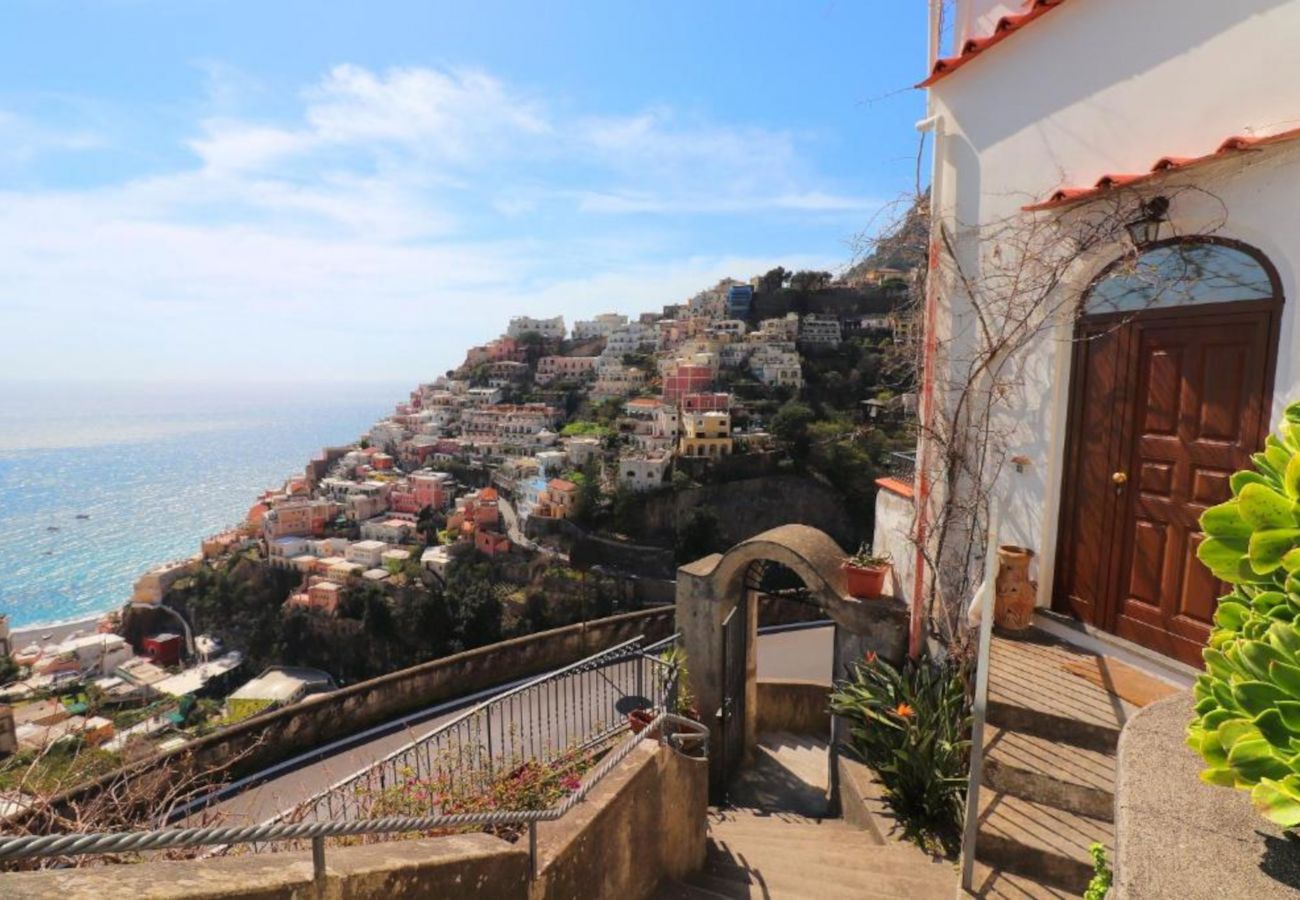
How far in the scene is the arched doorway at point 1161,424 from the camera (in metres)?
3.23

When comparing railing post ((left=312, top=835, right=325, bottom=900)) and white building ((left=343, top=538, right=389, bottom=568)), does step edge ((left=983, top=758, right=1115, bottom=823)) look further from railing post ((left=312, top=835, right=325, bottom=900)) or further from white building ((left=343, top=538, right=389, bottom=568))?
white building ((left=343, top=538, right=389, bottom=568))

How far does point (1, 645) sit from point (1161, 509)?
55.8 metres

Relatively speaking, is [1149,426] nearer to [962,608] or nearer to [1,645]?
[962,608]

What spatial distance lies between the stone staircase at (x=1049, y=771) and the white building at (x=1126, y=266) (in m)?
0.55

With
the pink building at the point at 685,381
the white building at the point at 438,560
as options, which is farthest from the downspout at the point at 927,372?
the pink building at the point at 685,381

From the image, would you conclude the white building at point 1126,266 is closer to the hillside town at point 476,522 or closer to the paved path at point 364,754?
the paved path at point 364,754

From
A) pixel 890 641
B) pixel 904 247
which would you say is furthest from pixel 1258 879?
pixel 904 247

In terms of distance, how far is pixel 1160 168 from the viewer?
129 inches

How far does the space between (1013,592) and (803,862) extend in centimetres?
213

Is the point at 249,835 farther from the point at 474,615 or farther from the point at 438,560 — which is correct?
the point at 438,560

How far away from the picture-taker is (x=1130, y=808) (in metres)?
1.62

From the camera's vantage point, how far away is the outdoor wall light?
135 inches

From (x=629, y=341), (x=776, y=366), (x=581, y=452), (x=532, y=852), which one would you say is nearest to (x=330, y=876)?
(x=532, y=852)

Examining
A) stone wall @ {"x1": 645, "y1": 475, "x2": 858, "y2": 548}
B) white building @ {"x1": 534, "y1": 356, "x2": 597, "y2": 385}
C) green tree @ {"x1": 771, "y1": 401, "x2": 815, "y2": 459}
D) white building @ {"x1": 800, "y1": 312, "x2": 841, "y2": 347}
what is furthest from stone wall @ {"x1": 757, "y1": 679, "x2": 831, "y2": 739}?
white building @ {"x1": 534, "y1": 356, "x2": 597, "y2": 385}
